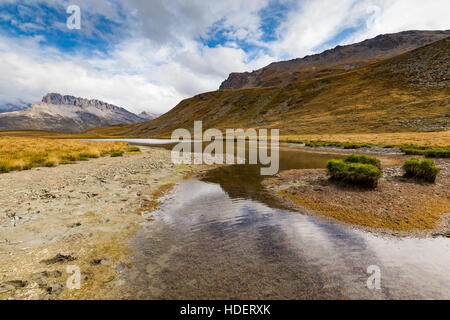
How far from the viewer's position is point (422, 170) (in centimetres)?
1306

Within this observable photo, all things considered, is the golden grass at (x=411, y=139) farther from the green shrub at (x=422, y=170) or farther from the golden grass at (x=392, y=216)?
the golden grass at (x=392, y=216)

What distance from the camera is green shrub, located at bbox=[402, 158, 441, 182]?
1273 centimetres

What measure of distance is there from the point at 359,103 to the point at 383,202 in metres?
94.0

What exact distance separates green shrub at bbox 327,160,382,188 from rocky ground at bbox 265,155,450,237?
47 centimetres

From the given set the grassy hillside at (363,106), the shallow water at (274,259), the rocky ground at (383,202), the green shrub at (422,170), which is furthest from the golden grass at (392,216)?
the grassy hillside at (363,106)

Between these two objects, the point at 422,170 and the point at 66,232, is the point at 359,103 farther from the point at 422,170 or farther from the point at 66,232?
the point at 66,232

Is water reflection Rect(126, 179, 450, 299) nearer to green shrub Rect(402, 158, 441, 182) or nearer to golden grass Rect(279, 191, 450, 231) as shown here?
golden grass Rect(279, 191, 450, 231)

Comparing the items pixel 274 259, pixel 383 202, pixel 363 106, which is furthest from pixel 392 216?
pixel 363 106

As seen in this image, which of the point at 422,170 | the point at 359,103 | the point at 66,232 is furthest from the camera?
the point at 359,103

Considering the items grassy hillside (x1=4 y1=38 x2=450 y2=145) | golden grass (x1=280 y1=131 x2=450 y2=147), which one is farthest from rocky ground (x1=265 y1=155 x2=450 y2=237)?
grassy hillside (x1=4 y1=38 x2=450 y2=145)

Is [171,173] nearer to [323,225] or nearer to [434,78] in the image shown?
[323,225]
